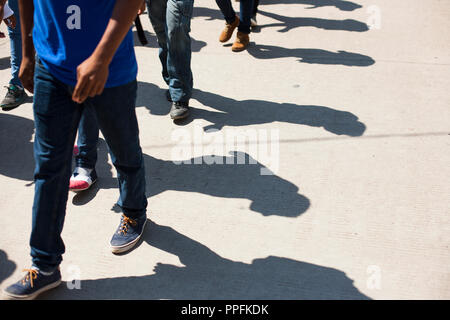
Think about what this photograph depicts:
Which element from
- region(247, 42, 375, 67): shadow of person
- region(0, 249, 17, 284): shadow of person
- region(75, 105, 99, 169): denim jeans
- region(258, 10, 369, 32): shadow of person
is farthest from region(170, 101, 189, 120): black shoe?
region(258, 10, 369, 32): shadow of person

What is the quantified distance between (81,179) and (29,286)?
862mm

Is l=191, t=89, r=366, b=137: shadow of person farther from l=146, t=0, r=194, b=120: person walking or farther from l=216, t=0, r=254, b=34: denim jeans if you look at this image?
l=216, t=0, r=254, b=34: denim jeans

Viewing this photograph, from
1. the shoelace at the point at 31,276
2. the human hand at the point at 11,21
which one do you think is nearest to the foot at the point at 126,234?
the shoelace at the point at 31,276

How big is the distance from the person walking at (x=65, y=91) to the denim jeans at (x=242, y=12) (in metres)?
2.47

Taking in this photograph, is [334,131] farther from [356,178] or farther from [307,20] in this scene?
[307,20]

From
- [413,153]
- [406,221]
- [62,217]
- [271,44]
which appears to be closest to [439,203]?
[406,221]

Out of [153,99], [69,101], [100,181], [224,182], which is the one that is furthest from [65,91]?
[153,99]

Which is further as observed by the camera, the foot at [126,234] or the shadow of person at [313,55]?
the shadow of person at [313,55]

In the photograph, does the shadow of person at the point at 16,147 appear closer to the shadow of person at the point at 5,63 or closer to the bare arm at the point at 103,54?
the shadow of person at the point at 5,63

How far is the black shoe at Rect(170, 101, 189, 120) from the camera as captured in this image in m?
3.57

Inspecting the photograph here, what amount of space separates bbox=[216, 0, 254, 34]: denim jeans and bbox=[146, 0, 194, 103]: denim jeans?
93 centimetres

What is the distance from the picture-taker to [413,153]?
315cm

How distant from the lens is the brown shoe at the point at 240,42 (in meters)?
4.54
